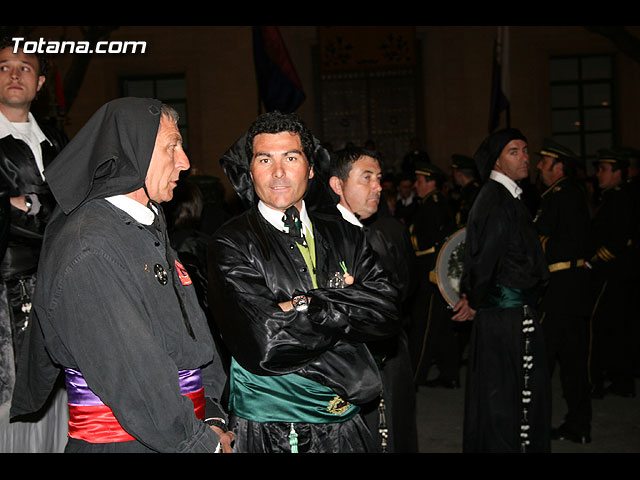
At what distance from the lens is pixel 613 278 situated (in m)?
7.01

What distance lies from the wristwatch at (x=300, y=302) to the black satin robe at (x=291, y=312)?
0.03 metres

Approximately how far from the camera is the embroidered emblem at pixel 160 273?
→ 210 centimetres

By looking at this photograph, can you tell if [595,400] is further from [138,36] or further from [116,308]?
[138,36]

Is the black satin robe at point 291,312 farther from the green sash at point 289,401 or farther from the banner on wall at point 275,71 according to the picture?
the banner on wall at point 275,71

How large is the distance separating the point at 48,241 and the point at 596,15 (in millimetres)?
11951

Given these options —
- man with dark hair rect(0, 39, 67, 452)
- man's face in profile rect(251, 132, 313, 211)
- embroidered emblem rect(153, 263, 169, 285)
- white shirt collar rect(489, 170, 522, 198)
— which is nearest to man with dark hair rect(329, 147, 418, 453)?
white shirt collar rect(489, 170, 522, 198)

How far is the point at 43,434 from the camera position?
139 inches

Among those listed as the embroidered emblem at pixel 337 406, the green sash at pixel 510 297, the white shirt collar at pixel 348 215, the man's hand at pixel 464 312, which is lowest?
the embroidered emblem at pixel 337 406

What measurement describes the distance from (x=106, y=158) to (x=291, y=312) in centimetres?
92

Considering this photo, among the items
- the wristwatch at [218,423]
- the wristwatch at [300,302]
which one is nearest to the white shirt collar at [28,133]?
the wristwatch at [300,302]

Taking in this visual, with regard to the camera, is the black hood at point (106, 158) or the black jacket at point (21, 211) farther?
the black jacket at point (21, 211)

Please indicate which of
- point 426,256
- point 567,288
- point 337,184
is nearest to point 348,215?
point 337,184

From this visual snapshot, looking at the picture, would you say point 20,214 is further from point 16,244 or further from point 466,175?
point 466,175

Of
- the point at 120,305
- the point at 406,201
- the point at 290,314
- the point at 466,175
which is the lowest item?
the point at 290,314
